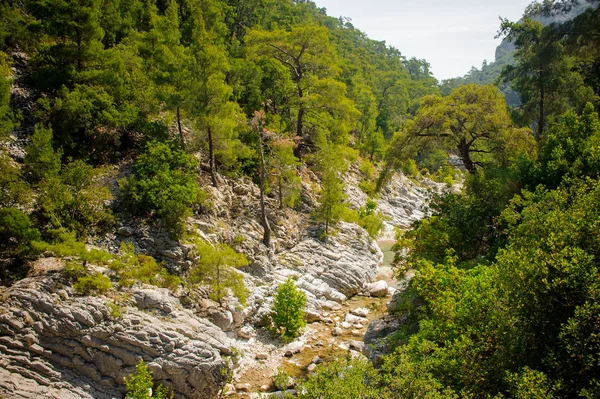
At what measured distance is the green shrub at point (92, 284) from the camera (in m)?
13.6

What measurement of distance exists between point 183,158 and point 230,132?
143 inches

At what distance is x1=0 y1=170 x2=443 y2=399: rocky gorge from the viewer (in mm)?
12469

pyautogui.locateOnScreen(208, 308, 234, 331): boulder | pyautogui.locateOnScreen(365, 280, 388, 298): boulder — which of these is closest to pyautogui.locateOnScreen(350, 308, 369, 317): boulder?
pyautogui.locateOnScreen(365, 280, 388, 298): boulder

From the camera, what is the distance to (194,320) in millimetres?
15727

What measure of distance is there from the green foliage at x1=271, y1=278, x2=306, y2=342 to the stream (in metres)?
0.82

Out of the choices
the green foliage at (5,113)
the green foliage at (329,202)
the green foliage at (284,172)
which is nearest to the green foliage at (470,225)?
the green foliage at (329,202)

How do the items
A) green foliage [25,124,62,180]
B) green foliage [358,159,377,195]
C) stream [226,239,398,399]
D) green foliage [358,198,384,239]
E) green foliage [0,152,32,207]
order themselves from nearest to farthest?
green foliage [0,152,32,207], green foliage [25,124,62,180], stream [226,239,398,399], green foliage [358,198,384,239], green foliage [358,159,377,195]

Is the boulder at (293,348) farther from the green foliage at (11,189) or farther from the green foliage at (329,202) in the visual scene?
the green foliage at (11,189)

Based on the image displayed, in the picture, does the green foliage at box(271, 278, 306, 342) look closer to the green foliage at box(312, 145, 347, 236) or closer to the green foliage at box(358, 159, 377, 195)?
the green foliage at box(312, 145, 347, 236)

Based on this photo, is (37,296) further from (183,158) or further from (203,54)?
(203,54)

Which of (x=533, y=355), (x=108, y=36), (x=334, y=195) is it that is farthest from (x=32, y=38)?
(x=533, y=355)

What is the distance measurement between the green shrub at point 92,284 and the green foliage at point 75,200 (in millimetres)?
3045

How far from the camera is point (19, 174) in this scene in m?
15.6

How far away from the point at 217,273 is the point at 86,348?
628 cm
